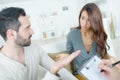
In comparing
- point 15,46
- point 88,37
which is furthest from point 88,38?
point 15,46

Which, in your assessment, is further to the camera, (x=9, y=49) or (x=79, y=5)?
(x=79, y=5)

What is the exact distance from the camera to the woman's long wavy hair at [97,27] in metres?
2.02

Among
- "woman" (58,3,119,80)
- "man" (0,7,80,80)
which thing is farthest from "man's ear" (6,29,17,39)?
"woman" (58,3,119,80)

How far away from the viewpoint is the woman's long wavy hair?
79.4 inches

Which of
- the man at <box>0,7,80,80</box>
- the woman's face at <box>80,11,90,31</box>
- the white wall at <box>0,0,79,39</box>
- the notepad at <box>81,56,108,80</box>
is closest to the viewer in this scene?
the man at <box>0,7,80,80</box>

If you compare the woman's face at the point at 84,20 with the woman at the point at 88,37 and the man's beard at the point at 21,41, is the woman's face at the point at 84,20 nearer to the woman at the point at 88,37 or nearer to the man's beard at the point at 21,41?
the woman at the point at 88,37

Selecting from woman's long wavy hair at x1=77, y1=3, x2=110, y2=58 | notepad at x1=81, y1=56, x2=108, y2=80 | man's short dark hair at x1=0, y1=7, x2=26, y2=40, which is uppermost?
man's short dark hair at x1=0, y1=7, x2=26, y2=40

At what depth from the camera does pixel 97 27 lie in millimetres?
2051

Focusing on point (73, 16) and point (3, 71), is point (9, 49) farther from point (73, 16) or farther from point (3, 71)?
point (73, 16)

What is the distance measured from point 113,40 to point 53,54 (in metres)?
0.76

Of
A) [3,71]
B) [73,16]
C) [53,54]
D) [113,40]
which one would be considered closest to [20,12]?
[3,71]

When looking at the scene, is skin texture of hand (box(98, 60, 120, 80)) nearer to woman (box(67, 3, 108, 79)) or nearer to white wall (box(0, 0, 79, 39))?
woman (box(67, 3, 108, 79))

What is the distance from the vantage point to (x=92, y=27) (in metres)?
2.06

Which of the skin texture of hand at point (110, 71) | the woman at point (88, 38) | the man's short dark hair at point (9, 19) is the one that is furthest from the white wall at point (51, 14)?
the skin texture of hand at point (110, 71)
